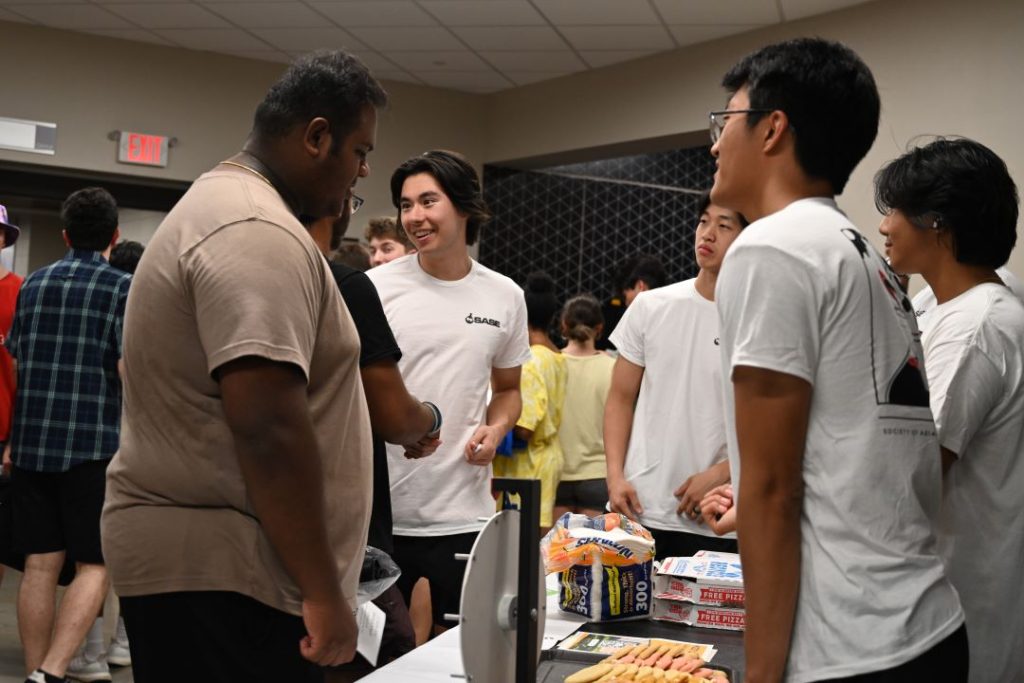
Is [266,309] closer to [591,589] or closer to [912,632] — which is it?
[912,632]

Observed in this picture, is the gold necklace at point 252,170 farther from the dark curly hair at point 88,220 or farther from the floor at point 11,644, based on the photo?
the floor at point 11,644

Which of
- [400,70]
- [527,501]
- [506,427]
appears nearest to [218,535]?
[527,501]

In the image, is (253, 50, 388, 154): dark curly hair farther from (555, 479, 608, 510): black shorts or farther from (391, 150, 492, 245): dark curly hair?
(555, 479, 608, 510): black shorts

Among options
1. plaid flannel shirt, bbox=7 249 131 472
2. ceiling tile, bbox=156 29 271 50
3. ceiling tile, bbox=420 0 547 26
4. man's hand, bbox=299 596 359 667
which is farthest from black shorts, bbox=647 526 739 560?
ceiling tile, bbox=156 29 271 50

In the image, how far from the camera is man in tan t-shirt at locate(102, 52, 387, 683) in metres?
1.32

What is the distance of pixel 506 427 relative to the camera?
9.40ft

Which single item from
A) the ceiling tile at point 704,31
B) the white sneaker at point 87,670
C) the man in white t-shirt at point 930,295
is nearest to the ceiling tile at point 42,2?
the ceiling tile at point 704,31

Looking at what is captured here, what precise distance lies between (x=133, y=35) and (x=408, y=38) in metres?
1.95

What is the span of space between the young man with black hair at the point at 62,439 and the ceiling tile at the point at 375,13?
121 inches

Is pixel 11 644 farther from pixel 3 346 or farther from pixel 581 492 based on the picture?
pixel 581 492

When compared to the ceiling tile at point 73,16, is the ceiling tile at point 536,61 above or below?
below

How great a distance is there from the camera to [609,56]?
7230 millimetres

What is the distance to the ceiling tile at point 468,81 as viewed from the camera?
25.7ft

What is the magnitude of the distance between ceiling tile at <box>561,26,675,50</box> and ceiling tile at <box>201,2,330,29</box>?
1.61 metres
